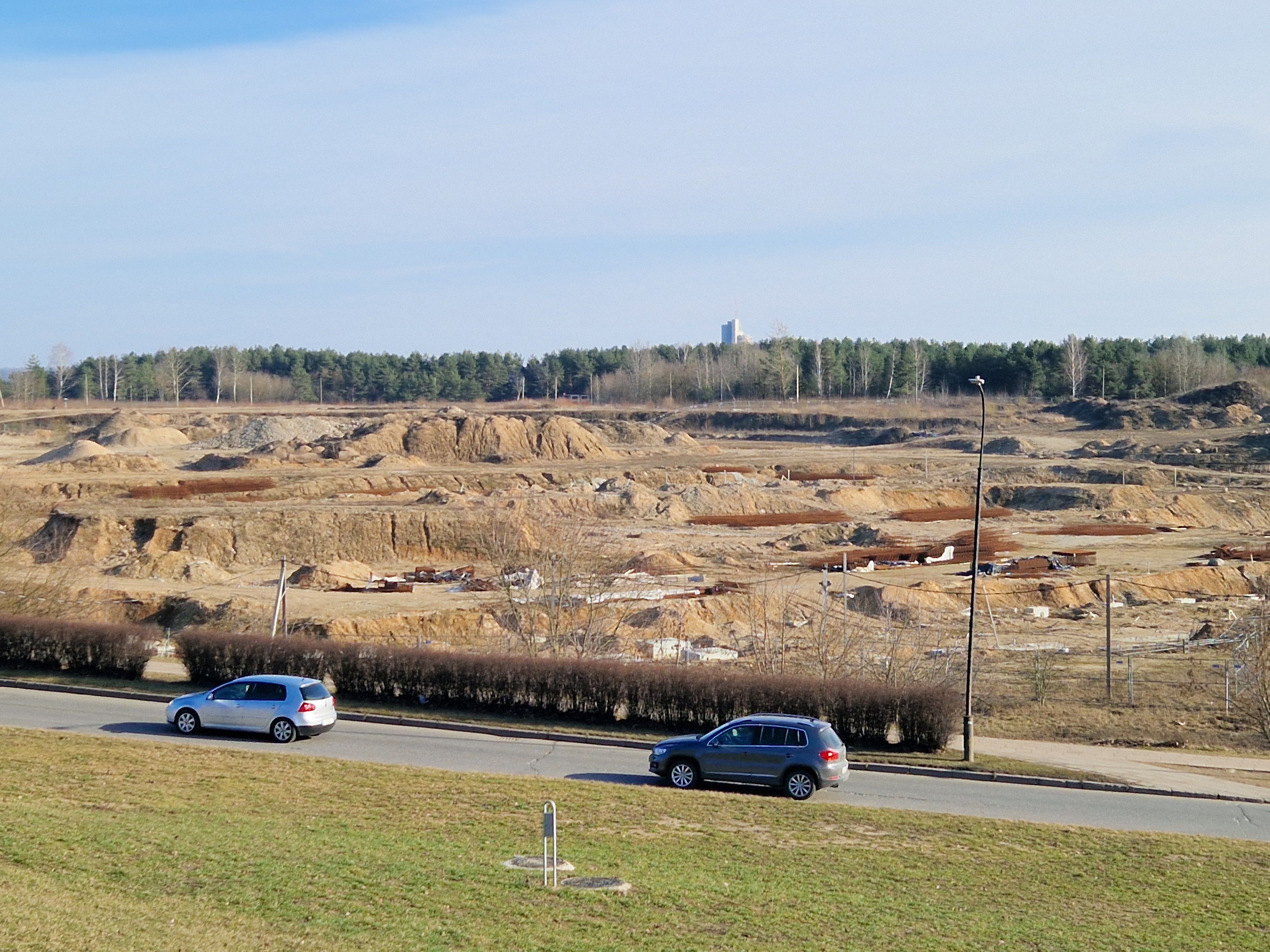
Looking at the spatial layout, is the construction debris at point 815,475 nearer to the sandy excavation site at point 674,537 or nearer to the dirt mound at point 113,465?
the sandy excavation site at point 674,537

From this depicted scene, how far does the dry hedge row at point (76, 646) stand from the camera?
102ft

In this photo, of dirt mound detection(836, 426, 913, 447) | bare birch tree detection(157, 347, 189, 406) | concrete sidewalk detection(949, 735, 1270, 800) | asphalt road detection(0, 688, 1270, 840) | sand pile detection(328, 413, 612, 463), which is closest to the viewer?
asphalt road detection(0, 688, 1270, 840)

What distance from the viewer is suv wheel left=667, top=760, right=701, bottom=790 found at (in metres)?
20.8

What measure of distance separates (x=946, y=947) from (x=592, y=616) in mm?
23608

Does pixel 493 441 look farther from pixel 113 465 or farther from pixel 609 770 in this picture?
pixel 609 770

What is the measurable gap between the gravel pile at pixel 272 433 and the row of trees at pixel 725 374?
191 feet

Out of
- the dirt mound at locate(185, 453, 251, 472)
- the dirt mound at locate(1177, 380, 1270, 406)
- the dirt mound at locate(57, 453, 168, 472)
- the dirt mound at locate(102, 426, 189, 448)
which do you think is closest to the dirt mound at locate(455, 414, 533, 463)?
the dirt mound at locate(185, 453, 251, 472)

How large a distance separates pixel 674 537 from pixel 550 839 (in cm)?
5164

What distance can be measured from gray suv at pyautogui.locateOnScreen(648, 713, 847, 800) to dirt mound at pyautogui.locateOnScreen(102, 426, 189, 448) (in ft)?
326

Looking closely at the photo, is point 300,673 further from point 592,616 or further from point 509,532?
point 509,532

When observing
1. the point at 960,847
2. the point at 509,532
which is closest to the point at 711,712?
the point at 960,847

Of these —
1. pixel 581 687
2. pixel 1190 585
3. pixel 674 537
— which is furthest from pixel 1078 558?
pixel 581 687

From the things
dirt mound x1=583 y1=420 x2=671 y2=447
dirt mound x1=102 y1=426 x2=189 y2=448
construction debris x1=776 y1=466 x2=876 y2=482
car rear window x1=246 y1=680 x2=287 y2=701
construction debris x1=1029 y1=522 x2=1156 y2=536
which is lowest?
construction debris x1=1029 y1=522 x2=1156 y2=536

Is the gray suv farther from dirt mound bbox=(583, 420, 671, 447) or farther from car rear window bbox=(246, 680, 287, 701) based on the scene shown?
dirt mound bbox=(583, 420, 671, 447)
